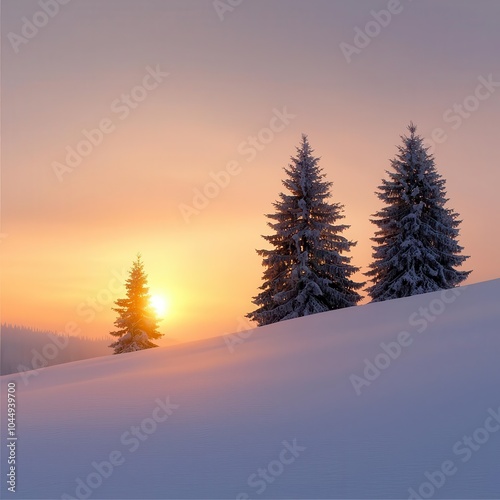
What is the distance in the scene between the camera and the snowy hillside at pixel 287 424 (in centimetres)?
305

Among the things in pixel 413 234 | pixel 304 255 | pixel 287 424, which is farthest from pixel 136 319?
pixel 287 424

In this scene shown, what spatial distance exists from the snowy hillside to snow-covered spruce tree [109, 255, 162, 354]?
18.3 meters

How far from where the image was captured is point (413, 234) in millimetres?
20078

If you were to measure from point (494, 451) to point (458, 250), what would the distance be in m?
19.0

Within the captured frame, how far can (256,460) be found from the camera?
3.36 metres

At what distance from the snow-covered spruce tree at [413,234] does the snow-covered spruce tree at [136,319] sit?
12.2 metres

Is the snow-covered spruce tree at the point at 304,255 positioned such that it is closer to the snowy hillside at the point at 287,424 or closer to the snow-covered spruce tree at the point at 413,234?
the snow-covered spruce tree at the point at 413,234

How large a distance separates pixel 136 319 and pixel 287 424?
2221 centimetres

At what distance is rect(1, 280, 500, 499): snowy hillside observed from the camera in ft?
10.0

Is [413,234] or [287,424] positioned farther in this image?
[413,234]

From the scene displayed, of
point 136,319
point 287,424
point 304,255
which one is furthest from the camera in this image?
point 136,319

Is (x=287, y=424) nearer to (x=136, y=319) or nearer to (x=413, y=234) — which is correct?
(x=413, y=234)

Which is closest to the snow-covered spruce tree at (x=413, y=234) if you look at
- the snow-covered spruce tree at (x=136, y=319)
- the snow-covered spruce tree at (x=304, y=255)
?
the snow-covered spruce tree at (x=304, y=255)

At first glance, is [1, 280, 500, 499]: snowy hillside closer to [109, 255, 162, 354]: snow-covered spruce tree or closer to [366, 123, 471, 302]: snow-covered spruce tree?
[366, 123, 471, 302]: snow-covered spruce tree
